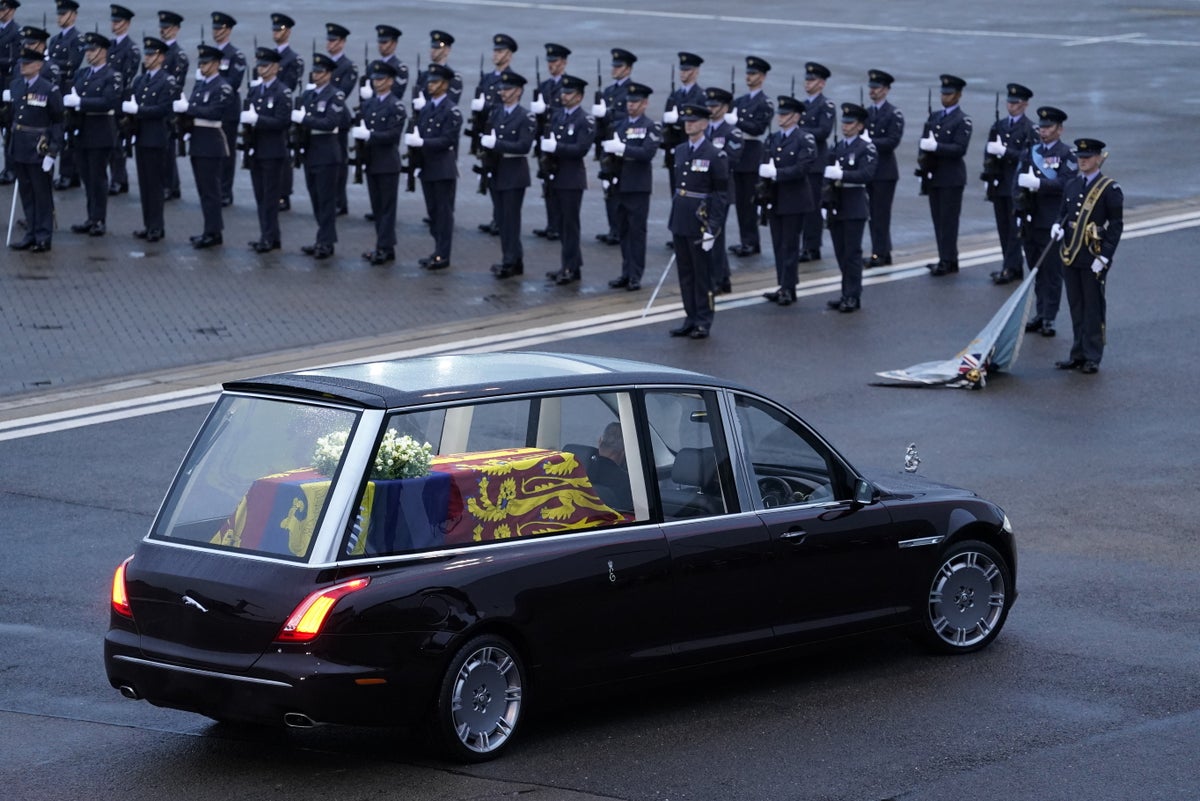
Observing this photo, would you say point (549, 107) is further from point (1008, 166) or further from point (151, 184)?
point (1008, 166)

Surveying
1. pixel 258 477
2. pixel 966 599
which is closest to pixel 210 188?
pixel 966 599

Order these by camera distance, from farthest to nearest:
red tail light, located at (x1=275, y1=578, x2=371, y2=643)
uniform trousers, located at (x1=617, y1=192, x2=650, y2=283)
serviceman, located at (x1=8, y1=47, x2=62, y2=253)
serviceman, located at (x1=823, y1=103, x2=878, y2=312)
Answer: serviceman, located at (x1=8, y1=47, x2=62, y2=253), uniform trousers, located at (x1=617, y1=192, x2=650, y2=283), serviceman, located at (x1=823, y1=103, x2=878, y2=312), red tail light, located at (x1=275, y1=578, x2=371, y2=643)

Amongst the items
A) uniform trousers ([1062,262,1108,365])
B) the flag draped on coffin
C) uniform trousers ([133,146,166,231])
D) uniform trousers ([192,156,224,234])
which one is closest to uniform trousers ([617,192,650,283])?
the flag draped on coffin

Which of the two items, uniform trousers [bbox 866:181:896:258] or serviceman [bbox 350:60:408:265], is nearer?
uniform trousers [bbox 866:181:896:258]

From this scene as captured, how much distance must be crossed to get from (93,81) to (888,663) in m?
15.4

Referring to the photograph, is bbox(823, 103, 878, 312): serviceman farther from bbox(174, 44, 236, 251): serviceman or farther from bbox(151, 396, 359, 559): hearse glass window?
bbox(151, 396, 359, 559): hearse glass window

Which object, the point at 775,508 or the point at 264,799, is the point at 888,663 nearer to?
the point at 775,508

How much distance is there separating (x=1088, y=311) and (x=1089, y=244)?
57 cm

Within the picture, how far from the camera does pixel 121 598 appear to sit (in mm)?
7918

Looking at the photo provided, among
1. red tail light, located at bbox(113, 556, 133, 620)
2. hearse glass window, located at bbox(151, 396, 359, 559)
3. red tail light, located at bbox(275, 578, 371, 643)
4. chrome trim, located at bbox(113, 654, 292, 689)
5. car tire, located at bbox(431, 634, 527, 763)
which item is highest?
hearse glass window, located at bbox(151, 396, 359, 559)

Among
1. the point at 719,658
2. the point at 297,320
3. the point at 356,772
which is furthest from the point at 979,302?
the point at 356,772

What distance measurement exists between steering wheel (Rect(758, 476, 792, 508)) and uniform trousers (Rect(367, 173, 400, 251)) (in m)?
12.9

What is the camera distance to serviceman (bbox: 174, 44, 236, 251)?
2156 centimetres

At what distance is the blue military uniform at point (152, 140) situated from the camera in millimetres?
21859
